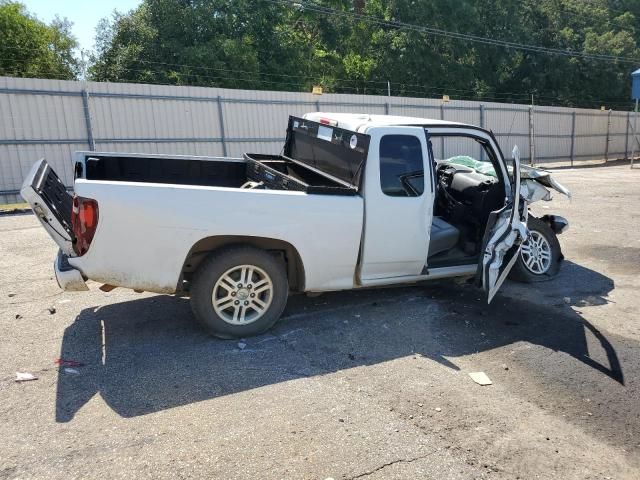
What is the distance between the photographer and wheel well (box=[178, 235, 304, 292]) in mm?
4434

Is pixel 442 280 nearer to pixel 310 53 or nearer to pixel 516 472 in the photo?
pixel 516 472

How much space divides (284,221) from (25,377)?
224 cm

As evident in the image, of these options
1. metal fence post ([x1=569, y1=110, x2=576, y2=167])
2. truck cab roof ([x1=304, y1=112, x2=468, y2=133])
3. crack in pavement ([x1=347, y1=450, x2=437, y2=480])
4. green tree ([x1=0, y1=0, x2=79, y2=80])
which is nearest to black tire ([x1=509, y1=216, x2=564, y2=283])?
truck cab roof ([x1=304, y1=112, x2=468, y2=133])

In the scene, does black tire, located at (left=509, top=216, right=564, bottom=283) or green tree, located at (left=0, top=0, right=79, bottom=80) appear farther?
green tree, located at (left=0, top=0, right=79, bottom=80)

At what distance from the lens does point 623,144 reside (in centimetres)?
3128

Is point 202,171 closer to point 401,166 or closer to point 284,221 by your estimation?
point 284,221

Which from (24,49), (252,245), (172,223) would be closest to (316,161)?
(252,245)

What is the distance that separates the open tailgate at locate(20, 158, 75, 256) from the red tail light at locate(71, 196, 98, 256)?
133 mm

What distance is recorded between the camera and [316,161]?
5.70m

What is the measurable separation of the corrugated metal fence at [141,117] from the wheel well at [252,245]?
9974mm

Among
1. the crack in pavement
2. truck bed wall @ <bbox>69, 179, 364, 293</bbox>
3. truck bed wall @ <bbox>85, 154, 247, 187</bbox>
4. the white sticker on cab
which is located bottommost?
the crack in pavement

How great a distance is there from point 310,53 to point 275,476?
3001 centimetres

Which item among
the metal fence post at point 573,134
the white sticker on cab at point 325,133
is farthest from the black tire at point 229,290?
the metal fence post at point 573,134

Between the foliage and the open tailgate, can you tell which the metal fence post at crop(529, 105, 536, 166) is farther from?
the open tailgate
